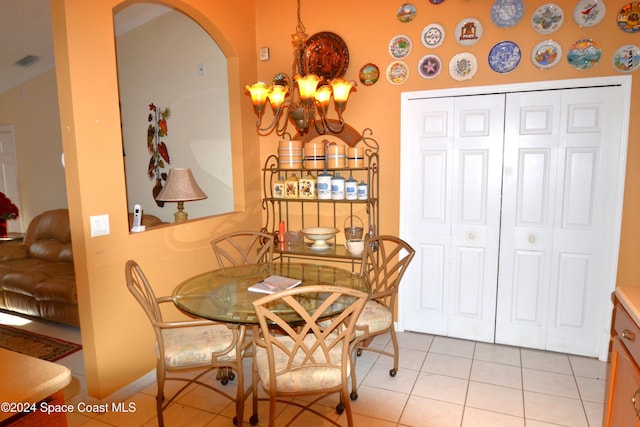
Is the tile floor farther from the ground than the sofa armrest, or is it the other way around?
the sofa armrest

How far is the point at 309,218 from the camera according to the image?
3.70 meters

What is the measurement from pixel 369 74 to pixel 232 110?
4.06 ft

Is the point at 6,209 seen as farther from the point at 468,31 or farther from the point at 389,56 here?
the point at 468,31

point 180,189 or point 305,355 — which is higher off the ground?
point 180,189

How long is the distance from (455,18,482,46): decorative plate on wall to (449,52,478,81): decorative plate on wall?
92mm

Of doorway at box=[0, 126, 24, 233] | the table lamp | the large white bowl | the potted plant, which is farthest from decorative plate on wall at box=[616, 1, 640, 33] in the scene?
doorway at box=[0, 126, 24, 233]

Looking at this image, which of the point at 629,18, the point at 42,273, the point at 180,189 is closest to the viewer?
the point at 629,18

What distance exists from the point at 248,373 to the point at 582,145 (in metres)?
2.86

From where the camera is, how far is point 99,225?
232cm

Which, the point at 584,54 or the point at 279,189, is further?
the point at 279,189

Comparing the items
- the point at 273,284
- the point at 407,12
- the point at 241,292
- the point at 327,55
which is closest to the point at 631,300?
the point at 273,284

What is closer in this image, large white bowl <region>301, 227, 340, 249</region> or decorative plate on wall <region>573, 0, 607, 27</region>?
decorative plate on wall <region>573, 0, 607, 27</region>

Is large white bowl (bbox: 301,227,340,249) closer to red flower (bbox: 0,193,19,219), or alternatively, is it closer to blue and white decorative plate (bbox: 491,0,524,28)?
blue and white decorative plate (bbox: 491,0,524,28)

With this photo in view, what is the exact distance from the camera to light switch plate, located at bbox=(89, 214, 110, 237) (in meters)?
2.29
